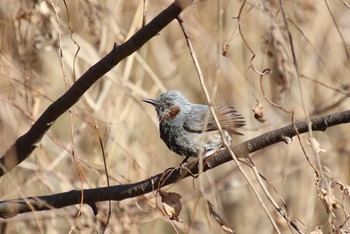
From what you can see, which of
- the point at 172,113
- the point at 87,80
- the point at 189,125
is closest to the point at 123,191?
the point at 87,80

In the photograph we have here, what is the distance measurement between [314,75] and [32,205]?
9.93ft

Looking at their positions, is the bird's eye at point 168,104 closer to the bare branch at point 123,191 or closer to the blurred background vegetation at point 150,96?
the blurred background vegetation at point 150,96

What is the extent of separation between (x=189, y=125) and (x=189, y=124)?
10 millimetres

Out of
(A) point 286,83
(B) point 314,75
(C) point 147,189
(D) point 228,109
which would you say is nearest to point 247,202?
(B) point 314,75

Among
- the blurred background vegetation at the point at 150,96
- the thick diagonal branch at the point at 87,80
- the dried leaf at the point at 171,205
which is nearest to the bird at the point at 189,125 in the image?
the blurred background vegetation at the point at 150,96

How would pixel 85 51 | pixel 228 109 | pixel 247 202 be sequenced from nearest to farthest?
pixel 228 109 < pixel 85 51 < pixel 247 202

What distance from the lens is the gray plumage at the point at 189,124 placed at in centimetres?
419

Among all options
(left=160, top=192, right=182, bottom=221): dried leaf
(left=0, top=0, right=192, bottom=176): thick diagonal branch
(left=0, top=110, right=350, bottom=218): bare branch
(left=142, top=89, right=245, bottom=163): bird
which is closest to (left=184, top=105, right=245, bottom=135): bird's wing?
(left=142, top=89, right=245, bottom=163): bird

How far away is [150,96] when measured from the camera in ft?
17.3

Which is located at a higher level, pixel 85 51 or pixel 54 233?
pixel 85 51

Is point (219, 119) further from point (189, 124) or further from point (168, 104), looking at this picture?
point (168, 104)

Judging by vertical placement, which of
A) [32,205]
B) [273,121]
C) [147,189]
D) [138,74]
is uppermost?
[138,74]

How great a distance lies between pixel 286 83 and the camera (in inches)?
151

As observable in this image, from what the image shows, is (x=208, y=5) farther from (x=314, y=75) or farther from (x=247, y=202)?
(x=247, y=202)
